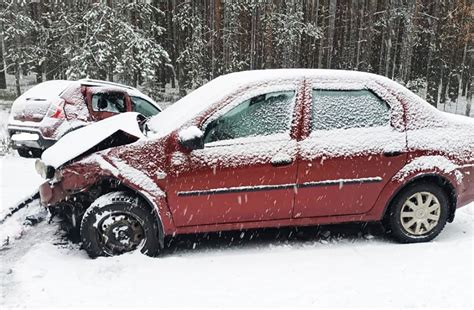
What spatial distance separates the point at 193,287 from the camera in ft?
12.1

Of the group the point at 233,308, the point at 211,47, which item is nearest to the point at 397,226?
the point at 233,308

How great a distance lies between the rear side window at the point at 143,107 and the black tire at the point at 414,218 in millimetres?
6450

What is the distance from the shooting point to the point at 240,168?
4199 millimetres

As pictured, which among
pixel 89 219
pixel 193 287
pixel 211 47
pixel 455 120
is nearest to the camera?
pixel 193 287

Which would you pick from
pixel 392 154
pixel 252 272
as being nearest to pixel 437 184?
pixel 392 154

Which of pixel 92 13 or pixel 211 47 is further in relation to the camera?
pixel 211 47

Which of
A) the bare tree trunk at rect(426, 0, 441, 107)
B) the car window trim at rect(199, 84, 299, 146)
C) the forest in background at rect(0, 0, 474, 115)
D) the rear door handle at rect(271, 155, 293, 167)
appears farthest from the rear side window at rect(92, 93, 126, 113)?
the bare tree trunk at rect(426, 0, 441, 107)

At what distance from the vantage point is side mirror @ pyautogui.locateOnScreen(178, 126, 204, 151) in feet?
13.3

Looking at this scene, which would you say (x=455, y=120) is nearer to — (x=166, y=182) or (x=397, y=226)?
(x=397, y=226)

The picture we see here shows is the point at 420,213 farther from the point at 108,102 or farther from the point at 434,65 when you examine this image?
the point at 434,65

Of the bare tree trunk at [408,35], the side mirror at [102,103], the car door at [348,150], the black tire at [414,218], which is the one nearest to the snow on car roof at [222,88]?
the car door at [348,150]

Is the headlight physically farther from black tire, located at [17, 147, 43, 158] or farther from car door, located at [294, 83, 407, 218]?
black tire, located at [17, 147, 43, 158]

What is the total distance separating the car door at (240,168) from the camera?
163 inches

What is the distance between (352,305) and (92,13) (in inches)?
738
